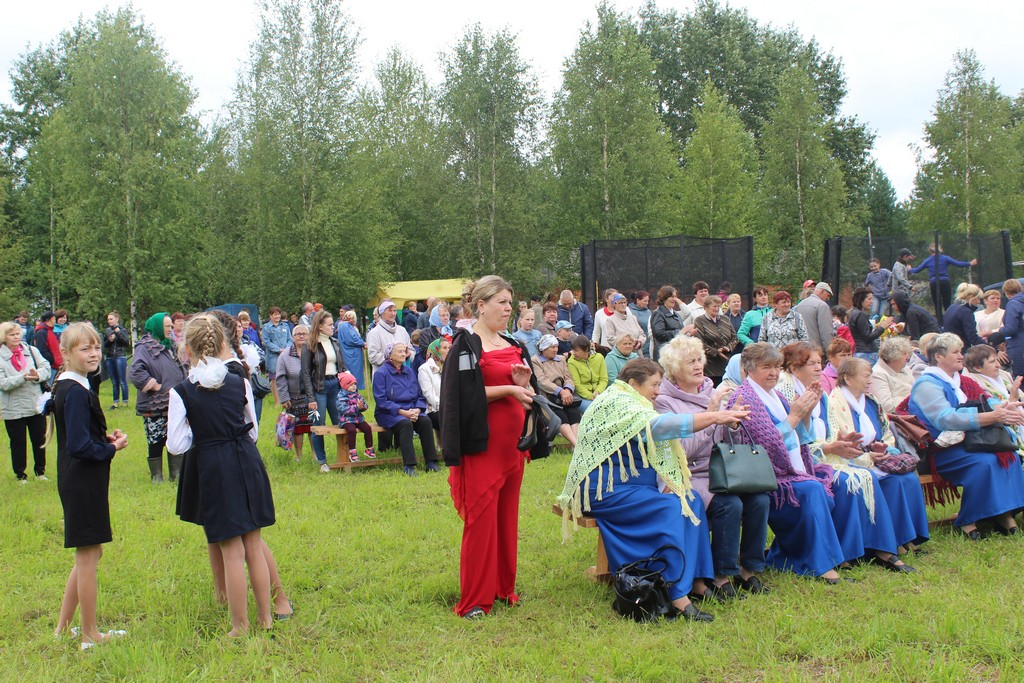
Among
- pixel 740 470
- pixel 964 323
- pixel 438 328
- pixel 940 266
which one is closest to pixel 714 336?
→ pixel 964 323

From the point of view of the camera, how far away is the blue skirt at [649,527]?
4.79 metres

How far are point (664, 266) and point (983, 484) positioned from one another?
8069 mm

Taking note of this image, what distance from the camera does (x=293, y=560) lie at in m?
5.83

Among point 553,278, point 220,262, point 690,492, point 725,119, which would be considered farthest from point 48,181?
point 690,492


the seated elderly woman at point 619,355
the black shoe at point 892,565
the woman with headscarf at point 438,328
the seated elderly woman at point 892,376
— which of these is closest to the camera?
the black shoe at point 892,565

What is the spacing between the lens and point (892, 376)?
23.3 feet

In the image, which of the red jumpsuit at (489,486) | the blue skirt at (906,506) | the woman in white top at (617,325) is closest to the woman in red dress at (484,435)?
the red jumpsuit at (489,486)

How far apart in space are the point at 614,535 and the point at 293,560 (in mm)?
2251

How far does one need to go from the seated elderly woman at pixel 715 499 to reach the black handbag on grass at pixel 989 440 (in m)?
2.05

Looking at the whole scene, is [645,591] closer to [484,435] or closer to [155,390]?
[484,435]

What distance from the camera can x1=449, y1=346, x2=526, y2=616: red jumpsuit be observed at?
4.75 meters

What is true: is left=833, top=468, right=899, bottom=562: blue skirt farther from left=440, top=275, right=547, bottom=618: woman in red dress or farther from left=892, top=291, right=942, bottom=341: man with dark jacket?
left=892, top=291, right=942, bottom=341: man with dark jacket

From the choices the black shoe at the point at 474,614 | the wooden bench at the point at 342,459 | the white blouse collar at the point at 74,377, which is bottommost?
the black shoe at the point at 474,614

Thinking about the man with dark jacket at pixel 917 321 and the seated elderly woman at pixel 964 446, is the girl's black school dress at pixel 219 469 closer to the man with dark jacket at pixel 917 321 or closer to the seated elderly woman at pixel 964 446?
the seated elderly woman at pixel 964 446
